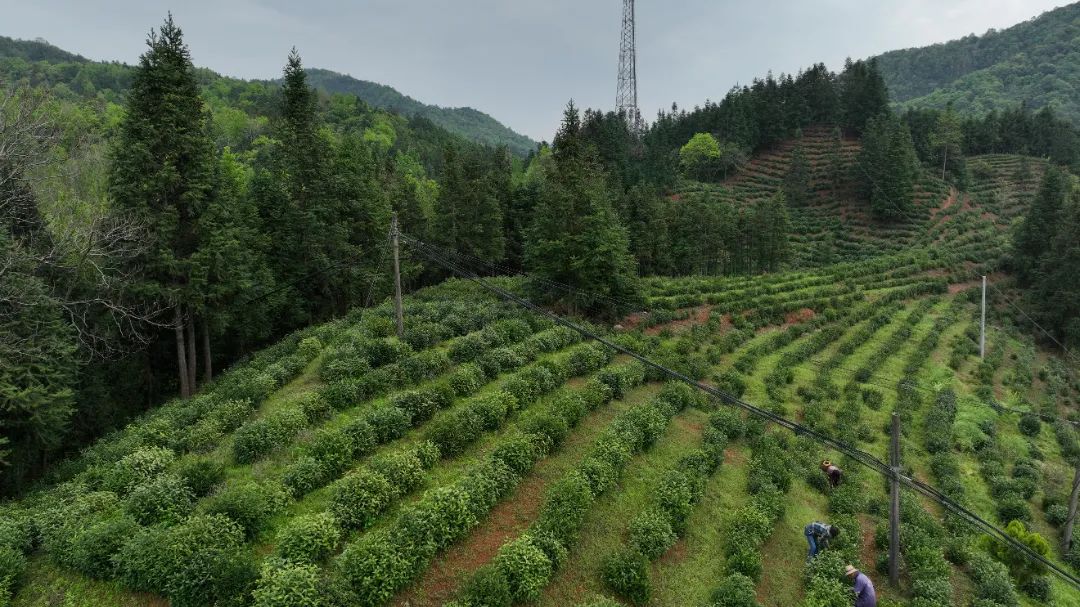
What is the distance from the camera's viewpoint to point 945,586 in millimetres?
13266

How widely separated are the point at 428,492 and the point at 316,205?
25083 mm

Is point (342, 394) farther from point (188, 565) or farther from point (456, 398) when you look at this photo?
point (188, 565)

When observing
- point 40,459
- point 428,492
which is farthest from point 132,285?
point 428,492

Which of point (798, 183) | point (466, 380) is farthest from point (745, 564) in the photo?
point (798, 183)

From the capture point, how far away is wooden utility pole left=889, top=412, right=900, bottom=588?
12104 millimetres

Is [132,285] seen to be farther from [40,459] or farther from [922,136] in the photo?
[922,136]

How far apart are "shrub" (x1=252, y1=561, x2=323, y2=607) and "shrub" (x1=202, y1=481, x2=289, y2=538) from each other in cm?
184

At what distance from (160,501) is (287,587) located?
472 cm

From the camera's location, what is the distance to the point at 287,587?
10102 mm

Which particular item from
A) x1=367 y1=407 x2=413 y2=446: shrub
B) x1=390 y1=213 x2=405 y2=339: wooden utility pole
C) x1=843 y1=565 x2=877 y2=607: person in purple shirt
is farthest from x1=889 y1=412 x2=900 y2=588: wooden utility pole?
x1=390 y1=213 x2=405 y2=339: wooden utility pole

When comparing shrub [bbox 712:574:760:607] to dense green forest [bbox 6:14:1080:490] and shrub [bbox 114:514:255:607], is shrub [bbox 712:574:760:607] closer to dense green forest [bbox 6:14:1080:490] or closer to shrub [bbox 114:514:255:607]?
shrub [bbox 114:514:255:607]

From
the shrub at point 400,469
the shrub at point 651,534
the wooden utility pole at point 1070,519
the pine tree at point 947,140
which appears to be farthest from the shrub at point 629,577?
the pine tree at point 947,140

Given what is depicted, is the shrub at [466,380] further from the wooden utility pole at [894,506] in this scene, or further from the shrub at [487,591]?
the wooden utility pole at [894,506]

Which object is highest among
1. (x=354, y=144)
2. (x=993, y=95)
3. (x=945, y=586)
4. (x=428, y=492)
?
(x=993, y=95)
